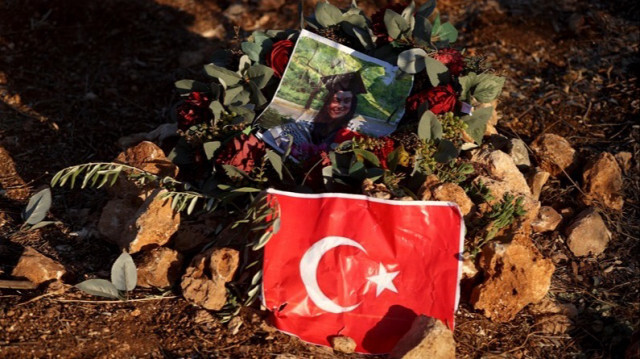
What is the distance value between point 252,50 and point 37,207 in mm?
1081

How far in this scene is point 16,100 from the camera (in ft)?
12.2

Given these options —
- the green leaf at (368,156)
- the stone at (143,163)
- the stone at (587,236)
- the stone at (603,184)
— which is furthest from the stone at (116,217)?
the stone at (603,184)

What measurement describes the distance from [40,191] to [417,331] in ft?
5.47

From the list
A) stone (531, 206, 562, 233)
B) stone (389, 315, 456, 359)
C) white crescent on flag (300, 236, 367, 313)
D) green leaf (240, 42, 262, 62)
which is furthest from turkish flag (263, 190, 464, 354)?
green leaf (240, 42, 262, 62)

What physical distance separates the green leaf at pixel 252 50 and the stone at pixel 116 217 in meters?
0.77

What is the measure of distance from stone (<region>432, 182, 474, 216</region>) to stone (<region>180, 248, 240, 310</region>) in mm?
735

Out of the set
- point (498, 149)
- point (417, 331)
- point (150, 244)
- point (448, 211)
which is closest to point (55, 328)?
point (150, 244)

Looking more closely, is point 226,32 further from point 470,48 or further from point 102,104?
point 470,48

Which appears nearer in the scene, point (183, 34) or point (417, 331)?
point (417, 331)

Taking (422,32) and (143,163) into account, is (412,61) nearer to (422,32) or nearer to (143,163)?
(422,32)

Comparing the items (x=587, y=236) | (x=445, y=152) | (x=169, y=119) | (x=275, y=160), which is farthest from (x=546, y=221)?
(x=169, y=119)

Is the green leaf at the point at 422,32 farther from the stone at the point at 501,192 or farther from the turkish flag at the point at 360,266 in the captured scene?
the turkish flag at the point at 360,266

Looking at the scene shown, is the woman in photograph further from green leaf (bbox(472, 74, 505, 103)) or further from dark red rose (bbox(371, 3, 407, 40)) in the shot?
green leaf (bbox(472, 74, 505, 103))

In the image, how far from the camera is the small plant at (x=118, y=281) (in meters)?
2.51
